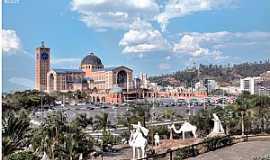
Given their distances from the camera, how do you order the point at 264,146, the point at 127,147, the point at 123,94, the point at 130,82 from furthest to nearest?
the point at 130,82, the point at 123,94, the point at 127,147, the point at 264,146

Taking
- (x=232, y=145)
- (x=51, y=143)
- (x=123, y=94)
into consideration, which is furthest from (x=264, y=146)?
(x=123, y=94)

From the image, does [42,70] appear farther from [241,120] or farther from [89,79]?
[241,120]

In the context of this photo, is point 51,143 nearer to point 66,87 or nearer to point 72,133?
point 72,133

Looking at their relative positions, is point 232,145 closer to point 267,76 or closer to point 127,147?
point 127,147

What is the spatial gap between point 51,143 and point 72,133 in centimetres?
107

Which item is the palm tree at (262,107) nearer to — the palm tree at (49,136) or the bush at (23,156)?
the palm tree at (49,136)

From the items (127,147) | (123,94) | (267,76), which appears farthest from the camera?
(267,76)

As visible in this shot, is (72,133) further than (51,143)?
Yes

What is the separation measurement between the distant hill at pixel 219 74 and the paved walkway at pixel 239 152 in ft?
171

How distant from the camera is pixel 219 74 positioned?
6762 centimetres

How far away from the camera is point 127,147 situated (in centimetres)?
1046

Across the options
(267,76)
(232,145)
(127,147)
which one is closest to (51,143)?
(127,147)

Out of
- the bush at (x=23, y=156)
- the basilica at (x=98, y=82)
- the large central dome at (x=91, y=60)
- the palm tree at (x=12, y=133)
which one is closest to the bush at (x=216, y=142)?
the bush at (x=23, y=156)

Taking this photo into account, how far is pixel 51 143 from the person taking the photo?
797 centimetres
